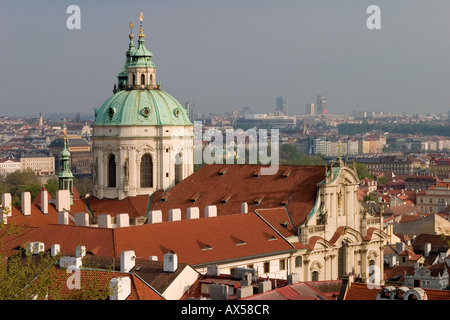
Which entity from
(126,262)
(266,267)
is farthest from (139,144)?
(126,262)

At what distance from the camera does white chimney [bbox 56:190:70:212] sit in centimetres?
7375

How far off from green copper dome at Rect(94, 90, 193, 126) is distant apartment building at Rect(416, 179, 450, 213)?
64.4 metres

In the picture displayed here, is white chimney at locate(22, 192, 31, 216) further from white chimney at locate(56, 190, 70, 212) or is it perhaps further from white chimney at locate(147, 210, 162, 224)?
Answer: white chimney at locate(147, 210, 162, 224)

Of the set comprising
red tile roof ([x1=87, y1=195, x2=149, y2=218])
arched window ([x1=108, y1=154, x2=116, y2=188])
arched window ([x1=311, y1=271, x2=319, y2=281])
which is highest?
arched window ([x1=108, y1=154, x2=116, y2=188])

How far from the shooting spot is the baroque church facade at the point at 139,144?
76.4 metres

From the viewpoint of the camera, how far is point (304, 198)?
64.0 meters

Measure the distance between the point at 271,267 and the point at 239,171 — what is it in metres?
12.2

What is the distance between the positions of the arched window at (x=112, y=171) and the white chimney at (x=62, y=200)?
4342 millimetres

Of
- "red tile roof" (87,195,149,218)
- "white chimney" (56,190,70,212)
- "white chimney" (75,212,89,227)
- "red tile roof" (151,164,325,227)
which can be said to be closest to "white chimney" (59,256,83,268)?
"white chimney" (75,212,89,227)

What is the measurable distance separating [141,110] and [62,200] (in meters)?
8.84

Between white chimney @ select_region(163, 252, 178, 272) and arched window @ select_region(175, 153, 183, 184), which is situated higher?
arched window @ select_region(175, 153, 183, 184)

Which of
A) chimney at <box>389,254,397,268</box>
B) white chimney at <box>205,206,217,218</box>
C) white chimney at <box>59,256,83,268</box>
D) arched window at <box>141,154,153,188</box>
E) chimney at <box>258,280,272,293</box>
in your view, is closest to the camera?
chimney at <box>258,280,272,293</box>
